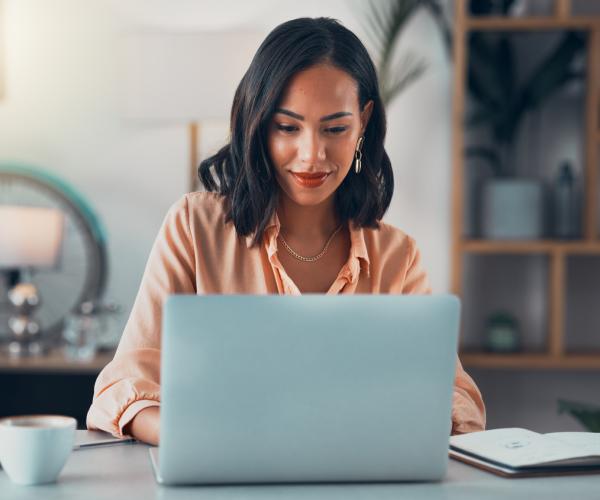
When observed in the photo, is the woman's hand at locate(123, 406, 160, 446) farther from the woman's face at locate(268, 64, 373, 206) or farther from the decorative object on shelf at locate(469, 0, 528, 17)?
the decorative object on shelf at locate(469, 0, 528, 17)

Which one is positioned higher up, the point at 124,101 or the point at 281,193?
the point at 124,101

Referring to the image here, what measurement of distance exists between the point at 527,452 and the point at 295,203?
2.38 ft

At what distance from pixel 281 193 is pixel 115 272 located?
1.65m

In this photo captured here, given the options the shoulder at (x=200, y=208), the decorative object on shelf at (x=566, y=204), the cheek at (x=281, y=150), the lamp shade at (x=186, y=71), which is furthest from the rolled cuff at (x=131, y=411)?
the decorative object on shelf at (x=566, y=204)

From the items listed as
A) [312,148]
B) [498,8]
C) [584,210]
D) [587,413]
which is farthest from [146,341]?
[498,8]

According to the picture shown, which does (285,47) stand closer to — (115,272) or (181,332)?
(181,332)

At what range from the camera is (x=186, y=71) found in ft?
9.33

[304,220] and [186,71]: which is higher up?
[186,71]

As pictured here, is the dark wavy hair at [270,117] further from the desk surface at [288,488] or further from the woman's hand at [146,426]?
the desk surface at [288,488]

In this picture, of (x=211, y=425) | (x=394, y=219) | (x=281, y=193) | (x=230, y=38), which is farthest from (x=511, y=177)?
(x=211, y=425)

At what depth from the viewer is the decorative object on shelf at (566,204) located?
9.78 feet

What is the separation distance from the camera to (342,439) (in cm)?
95

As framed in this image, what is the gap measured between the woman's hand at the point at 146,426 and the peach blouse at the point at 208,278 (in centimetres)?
1

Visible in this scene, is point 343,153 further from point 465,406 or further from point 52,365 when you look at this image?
point 52,365
